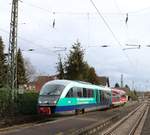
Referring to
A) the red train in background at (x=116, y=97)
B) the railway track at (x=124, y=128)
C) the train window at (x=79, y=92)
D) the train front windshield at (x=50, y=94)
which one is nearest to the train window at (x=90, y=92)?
the train window at (x=79, y=92)

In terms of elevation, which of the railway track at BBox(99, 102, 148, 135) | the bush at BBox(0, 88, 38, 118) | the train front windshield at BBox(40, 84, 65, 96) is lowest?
the railway track at BBox(99, 102, 148, 135)

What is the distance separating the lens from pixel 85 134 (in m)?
21.8

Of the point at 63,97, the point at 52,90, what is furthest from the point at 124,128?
the point at 52,90

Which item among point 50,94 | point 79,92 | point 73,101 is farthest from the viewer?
point 79,92

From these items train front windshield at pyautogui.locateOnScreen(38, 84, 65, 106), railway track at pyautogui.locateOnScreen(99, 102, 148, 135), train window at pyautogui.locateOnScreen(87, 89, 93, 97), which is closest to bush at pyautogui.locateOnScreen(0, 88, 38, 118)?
train front windshield at pyautogui.locateOnScreen(38, 84, 65, 106)

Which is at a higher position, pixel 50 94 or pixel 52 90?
pixel 52 90

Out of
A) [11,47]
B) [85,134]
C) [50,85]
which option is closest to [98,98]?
[50,85]

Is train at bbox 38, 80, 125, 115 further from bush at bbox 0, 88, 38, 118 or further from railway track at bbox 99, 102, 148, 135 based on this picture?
railway track at bbox 99, 102, 148, 135

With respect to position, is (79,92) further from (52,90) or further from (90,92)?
(90,92)

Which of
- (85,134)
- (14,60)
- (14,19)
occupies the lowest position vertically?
(85,134)

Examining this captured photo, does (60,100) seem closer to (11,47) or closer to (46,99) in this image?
(46,99)

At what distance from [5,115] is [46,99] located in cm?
375

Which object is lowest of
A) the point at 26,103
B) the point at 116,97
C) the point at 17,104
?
the point at 17,104

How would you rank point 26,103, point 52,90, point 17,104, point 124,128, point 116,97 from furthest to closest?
1. point 116,97
2. point 26,103
3. point 17,104
4. point 52,90
5. point 124,128
